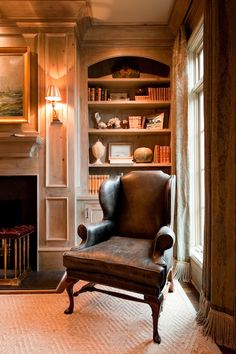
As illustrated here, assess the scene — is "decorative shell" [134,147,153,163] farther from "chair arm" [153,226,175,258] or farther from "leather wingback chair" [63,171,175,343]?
"chair arm" [153,226,175,258]

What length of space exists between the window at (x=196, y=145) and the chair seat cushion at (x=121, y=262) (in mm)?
863

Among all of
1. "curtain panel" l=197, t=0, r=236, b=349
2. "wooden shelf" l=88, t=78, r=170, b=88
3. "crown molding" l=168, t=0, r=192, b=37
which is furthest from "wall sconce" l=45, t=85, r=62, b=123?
"curtain panel" l=197, t=0, r=236, b=349

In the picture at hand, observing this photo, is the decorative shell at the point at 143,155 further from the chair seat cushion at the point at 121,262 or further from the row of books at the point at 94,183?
the chair seat cushion at the point at 121,262

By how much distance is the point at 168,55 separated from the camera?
3.57 metres

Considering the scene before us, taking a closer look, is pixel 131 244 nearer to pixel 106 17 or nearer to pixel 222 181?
pixel 222 181

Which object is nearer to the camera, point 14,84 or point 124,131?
point 14,84

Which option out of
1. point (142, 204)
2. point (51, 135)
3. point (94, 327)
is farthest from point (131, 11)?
point (94, 327)

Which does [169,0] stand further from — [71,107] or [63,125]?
[63,125]

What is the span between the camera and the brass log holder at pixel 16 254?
8.94ft

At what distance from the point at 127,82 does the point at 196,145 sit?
50.9 inches

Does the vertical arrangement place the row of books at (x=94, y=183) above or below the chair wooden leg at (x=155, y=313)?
above

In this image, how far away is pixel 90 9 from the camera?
3121 mm

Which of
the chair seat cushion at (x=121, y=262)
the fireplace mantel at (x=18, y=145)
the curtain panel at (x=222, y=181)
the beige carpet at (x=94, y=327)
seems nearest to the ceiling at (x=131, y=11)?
the curtain panel at (x=222, y=181)

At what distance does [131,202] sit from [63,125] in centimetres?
123
